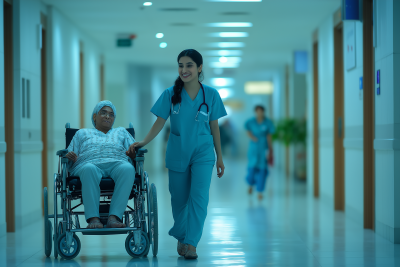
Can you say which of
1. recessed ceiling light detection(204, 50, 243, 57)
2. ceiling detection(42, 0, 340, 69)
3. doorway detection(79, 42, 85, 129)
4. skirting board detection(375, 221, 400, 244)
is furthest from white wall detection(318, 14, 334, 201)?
doorway detection(79, 42, 85, 129)

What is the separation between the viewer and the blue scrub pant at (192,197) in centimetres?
336

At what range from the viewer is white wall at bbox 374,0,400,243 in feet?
13.1

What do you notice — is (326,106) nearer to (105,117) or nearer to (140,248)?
(105,117)

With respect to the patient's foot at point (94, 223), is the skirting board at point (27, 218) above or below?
below

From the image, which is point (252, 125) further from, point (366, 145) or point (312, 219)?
point (366, 145)

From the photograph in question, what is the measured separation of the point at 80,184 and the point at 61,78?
3.59m

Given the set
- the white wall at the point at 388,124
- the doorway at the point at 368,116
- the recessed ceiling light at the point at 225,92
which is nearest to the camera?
the white wall at the point at 388,124

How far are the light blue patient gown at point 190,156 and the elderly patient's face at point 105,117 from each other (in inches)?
18.5

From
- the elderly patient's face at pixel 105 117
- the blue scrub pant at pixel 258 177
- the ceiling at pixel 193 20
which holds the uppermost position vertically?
the ceiling at pixel 193 20

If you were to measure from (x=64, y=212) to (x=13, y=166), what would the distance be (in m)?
1.72

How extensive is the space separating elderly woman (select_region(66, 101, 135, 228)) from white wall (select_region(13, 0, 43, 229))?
1.47m

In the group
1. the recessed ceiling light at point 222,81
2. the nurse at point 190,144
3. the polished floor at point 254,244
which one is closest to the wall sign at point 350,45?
the polished floor at point 254,244

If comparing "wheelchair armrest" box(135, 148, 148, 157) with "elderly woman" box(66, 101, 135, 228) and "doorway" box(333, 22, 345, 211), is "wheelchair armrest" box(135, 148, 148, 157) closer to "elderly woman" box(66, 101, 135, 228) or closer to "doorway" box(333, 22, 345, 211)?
"elderly woman" box(66, 101, 135, 228)

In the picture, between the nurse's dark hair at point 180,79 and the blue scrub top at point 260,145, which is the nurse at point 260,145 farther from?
the nurse's dark hair at point 180,79
